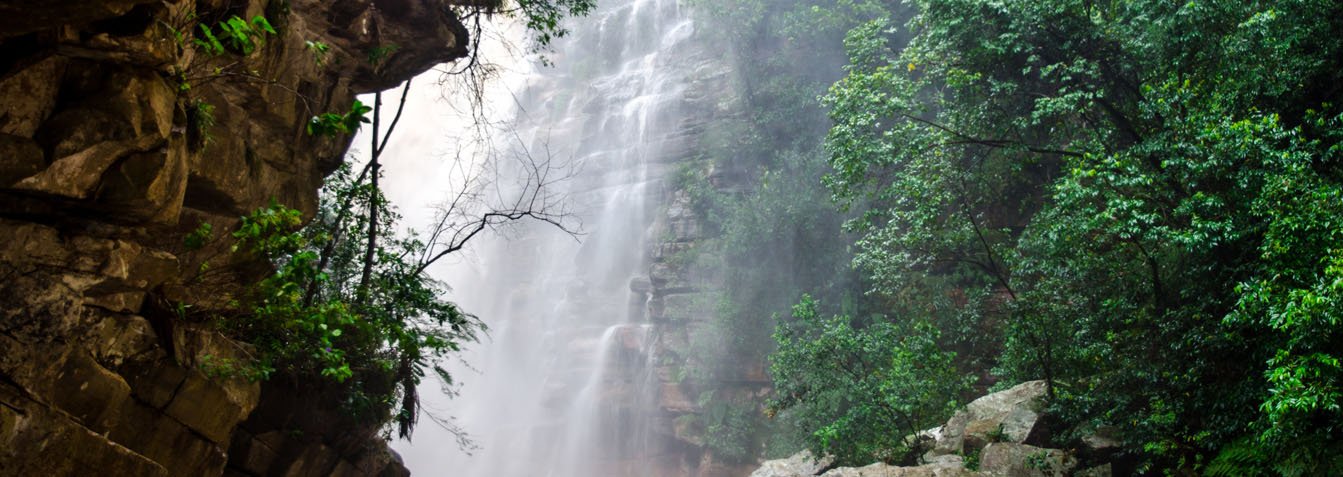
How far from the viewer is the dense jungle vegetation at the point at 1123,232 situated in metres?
7.07

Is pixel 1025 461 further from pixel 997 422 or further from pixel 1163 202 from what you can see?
pixel 1163 202

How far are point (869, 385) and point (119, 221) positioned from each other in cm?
1246

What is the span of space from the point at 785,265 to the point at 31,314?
78.7 feet

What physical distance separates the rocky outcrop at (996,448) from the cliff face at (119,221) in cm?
732

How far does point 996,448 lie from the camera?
9.85 metres

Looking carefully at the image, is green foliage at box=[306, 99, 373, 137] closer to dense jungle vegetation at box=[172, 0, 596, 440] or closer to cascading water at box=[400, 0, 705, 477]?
dense jungle vegetation at box=[172, 0, 596, 440]

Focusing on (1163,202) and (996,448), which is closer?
(1163,202)

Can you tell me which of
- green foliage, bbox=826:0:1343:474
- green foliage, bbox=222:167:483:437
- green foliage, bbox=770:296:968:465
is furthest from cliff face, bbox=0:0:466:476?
green foliage, bbox=770:296:968:465

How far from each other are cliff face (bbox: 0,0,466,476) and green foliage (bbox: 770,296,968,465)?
35.0ft

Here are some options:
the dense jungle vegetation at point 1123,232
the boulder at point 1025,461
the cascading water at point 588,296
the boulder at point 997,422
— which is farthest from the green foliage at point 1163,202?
the cascading water at point 588,296

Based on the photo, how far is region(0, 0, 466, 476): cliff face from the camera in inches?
159

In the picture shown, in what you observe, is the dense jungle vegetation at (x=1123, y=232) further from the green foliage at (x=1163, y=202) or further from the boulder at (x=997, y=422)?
the boulder at (x=997, y=422)

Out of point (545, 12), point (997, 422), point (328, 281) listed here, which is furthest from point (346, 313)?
point (997, 422)

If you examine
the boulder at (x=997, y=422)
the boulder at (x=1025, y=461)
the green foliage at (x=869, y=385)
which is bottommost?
the boulder at (x=1025, y=461)
